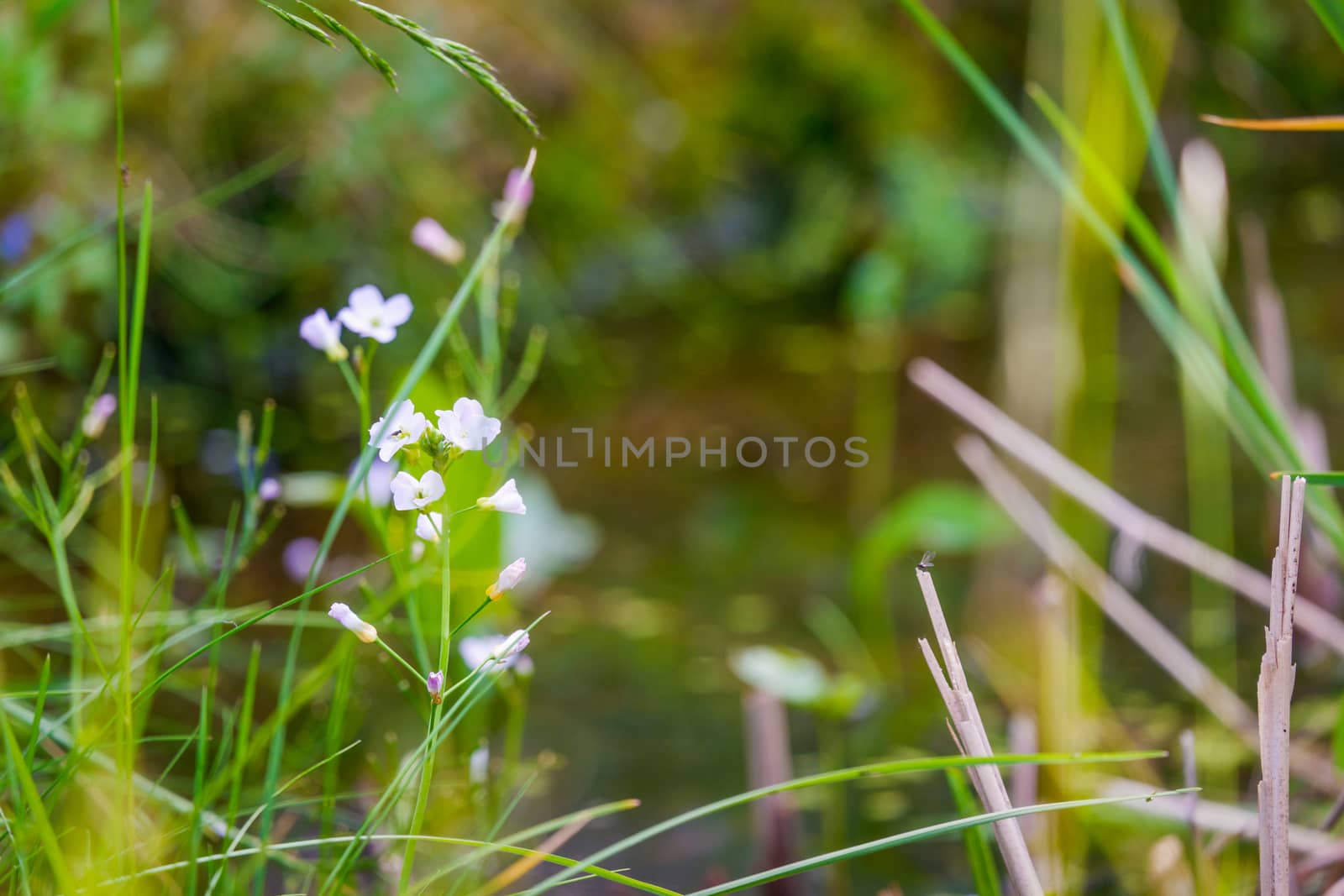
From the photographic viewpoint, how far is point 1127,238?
1.87 meters

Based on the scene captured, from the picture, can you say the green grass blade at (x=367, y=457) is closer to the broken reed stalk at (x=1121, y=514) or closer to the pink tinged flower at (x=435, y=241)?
the pink tinged flower at (x=435, y=241)

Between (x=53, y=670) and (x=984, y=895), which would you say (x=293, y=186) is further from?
(x=984, y=895)

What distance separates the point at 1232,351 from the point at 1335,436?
96 cm

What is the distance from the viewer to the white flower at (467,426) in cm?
33

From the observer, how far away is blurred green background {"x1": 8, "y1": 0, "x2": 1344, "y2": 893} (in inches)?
34.2

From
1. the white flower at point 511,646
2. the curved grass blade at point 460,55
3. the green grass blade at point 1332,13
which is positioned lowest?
the white flower at point 511,646

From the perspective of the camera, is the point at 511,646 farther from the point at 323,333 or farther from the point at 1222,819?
the point at 1222,819

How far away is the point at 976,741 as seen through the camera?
34 centimetres

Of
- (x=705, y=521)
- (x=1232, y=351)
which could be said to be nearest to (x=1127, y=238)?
(x=705, y=521)

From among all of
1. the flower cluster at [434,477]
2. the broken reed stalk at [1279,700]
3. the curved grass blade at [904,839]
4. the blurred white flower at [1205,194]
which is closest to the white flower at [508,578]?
the flower cluster at [434,477]

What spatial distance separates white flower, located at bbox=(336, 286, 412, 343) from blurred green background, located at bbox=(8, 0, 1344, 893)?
0.31 feet

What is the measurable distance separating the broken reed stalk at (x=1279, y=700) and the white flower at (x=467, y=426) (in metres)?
0.25

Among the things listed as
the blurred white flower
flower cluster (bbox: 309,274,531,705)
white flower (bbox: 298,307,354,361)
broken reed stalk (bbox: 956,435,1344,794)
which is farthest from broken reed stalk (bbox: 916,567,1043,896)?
the blurred white flower

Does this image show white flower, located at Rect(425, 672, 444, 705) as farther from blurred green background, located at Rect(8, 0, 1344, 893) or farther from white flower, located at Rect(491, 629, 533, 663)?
blurred green background, located at Rect(8, 0, 1344, 893)
